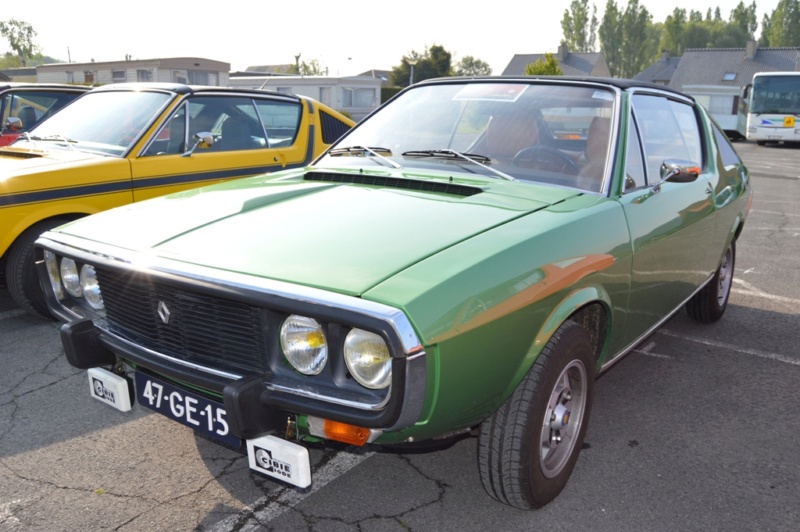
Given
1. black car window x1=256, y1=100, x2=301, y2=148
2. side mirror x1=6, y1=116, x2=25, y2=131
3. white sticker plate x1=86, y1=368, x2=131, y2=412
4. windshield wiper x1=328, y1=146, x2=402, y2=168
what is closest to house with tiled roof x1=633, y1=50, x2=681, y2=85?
black car window x1=256, y1=100, x2=301, y2=148

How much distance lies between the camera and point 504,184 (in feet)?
10.1

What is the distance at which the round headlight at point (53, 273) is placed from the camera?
2.93 meters

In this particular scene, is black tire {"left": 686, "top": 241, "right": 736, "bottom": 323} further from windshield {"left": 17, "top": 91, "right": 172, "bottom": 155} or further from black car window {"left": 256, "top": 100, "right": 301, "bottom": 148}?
windshield {"left": 17, "top": 91, "right": 172, "bottom": 155}

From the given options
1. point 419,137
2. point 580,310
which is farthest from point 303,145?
point 580,310

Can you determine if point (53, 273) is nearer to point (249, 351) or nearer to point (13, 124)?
point (249, 351)

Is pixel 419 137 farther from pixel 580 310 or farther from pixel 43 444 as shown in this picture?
pixel 43 444

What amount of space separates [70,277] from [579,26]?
347 feet

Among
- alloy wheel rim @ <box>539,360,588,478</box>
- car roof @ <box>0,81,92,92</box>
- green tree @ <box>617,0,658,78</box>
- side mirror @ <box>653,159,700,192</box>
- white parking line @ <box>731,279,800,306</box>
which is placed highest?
green tree @ <box>617,0,658,78</box>

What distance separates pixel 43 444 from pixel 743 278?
5.73 m

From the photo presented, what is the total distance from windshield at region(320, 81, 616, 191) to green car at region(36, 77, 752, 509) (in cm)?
1

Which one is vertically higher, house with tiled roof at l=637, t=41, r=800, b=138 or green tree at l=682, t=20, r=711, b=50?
green tree at l=682, t=20, r=711, b=50

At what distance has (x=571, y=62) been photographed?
76312 millimetres

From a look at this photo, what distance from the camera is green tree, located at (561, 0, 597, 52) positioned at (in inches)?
3900

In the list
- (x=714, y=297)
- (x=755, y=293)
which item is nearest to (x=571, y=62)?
(x=755, y=293)
